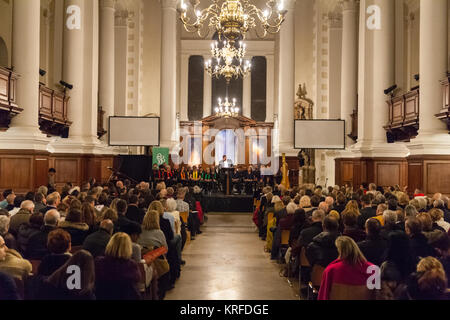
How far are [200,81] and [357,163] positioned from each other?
13377 millimetres

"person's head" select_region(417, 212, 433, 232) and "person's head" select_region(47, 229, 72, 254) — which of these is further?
"person's head" select_region(417, 212, 433, 232)

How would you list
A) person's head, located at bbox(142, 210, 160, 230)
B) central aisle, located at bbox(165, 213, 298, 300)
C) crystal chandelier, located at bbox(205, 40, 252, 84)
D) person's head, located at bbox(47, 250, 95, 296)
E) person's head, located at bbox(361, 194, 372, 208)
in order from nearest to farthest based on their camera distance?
person's head, located at bbox(47, 250, 95, 296) < person's head, located at bbox(142, 210, 160, 230) < central aisle, located at bbox(165, 213, 298, 300) < person's head, located at bbox(361, 194, 372, 208) < crystal chandelier, located at bbox(205, 40, 252, 84)

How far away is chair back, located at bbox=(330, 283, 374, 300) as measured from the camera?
131 inches

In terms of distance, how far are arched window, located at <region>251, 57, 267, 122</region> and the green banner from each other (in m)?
9.62

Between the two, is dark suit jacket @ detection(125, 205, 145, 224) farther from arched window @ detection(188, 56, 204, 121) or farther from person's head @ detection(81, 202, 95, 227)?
arched window @ detection(188, 56, 204, 121)

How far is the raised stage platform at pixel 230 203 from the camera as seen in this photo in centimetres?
1450

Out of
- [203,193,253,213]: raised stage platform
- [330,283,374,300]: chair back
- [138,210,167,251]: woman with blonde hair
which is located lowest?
[203,193,253,213]: raised stage platform

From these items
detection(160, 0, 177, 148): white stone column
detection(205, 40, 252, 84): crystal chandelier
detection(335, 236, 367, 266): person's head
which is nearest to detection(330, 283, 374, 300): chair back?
detection(335, 236, 367, 266): person's head

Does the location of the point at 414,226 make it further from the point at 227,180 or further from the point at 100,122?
the point at 100,122

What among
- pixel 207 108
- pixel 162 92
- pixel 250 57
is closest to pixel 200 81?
pixel 207 108

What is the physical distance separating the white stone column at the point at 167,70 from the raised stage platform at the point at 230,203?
3.49m

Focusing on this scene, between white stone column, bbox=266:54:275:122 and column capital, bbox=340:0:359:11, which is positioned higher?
column capital, bbox=340:0:359:11

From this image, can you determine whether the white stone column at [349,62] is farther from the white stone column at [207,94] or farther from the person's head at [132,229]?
the person's head at [132,229]

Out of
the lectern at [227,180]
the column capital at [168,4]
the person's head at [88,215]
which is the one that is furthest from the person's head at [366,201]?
the column capital at [168,4]
